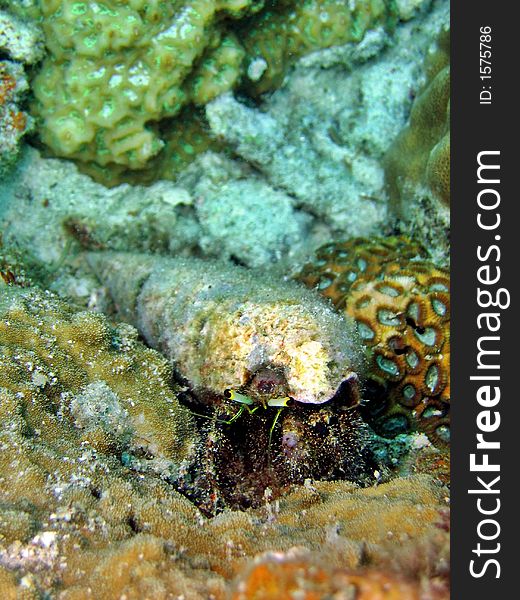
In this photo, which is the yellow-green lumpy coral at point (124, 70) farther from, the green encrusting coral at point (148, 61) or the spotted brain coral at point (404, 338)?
the spotted brain coral at point (404, 338)

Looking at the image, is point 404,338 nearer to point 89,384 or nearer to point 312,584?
point 89,384

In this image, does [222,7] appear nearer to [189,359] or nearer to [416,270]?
[416,270]

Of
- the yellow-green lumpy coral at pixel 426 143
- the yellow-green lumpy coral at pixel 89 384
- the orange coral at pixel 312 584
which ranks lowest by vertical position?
the orange coral at pixel 312 584

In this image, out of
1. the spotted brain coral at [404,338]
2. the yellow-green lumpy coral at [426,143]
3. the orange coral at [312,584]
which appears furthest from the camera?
the yellow-green lumpy coral at [426,143]

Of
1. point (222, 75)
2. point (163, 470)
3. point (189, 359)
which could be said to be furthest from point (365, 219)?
point (163, 470)

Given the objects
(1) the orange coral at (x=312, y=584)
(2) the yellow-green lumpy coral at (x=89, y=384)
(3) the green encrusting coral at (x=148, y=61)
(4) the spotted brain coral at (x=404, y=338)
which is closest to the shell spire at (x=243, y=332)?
(2) the yellow-green lumpy coral at (x=89, y=384)

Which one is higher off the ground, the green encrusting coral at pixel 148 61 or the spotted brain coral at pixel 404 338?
the green encrusting coral at pixel 148 61

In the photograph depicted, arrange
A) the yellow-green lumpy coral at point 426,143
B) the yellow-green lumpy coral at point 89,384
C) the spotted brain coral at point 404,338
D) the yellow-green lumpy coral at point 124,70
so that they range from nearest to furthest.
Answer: the yellow-green lumpy coral at point 89,384 → the spotted brain coral at point 404,338 → the yellow-green lumpy coral at point 124,70 → the yellow-green lumpy coral at point 426,143
